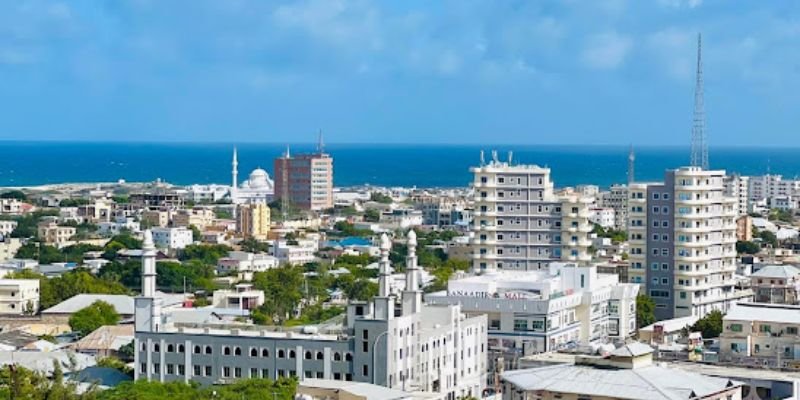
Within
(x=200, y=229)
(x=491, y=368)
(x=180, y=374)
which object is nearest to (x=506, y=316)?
(x=491, y=368)

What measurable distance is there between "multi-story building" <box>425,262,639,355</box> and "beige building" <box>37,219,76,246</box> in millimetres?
41982

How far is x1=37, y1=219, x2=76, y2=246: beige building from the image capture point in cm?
8300

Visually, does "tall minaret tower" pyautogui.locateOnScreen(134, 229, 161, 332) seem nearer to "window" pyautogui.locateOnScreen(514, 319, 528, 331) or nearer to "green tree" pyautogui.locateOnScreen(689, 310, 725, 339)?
"window" pyautogui.locateOnScreen(514, 319, 528, 331)

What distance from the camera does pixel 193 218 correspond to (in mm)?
91625

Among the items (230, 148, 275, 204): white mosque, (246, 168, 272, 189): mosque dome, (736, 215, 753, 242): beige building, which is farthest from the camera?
(246, 168, 272, 189): mosque dome

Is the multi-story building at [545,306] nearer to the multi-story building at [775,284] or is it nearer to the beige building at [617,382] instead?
the multi-story building at [775,284]

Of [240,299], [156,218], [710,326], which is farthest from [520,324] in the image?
[156,218]

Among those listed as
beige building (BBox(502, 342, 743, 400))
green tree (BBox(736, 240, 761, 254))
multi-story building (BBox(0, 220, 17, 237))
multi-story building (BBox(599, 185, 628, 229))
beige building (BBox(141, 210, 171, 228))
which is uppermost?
multi-story building (BBox(599, 185, 628, 229))

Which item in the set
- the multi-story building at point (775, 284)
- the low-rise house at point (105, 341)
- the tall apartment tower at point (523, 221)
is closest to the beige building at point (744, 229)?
the multi-story building at point (775, 284)

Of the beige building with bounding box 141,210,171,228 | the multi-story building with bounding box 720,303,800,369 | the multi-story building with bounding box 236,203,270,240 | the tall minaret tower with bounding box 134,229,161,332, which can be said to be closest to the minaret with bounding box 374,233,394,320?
the tall minaret tower with bounding box 134,229,161,332

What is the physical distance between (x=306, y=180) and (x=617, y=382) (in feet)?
284

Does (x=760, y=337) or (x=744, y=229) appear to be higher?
(x=744, y=229)

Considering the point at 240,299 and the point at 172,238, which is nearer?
the point at 240,299

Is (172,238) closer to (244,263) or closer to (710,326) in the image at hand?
(244,263)
